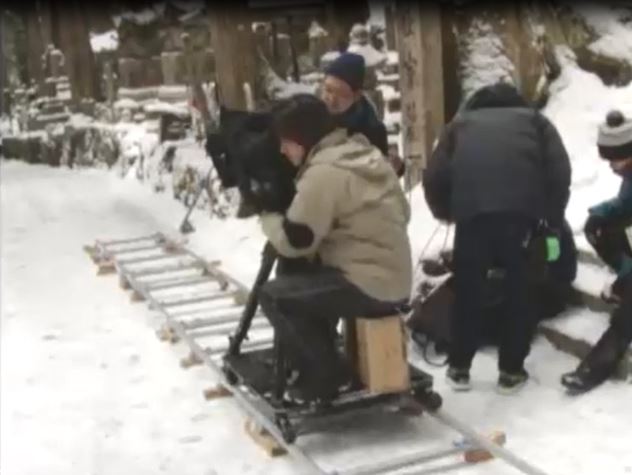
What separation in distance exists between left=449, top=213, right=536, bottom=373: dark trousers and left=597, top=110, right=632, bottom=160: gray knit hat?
52 centimetres

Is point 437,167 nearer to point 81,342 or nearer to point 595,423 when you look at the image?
point 595,423

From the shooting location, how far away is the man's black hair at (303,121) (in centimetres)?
525

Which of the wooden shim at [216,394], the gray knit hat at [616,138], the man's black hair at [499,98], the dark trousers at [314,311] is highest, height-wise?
the man's black hair at [499,98]

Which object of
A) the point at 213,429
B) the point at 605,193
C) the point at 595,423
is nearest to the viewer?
the point at 595,423

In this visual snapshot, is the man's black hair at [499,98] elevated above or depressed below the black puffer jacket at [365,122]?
above

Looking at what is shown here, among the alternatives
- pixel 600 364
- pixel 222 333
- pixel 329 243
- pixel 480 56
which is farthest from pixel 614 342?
pixel 480 56

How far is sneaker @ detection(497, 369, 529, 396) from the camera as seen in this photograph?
600 centimetres

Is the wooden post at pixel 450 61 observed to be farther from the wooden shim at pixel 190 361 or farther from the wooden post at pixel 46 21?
the wooden post at pixel 46 21

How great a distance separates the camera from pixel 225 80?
38.6ft

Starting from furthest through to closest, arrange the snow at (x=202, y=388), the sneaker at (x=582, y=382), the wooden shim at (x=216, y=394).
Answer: the wooden shim at (x=216, y=394) < the sneaker at (x=582, y=382) < the snow at (x=202, y=388)

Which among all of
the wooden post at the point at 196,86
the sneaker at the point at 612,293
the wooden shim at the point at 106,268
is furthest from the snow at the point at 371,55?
the sneaker at the point at 612,293

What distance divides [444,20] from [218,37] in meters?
3.83

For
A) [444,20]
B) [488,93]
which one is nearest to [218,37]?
[444,20]

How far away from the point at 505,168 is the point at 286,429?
68.3 inches
